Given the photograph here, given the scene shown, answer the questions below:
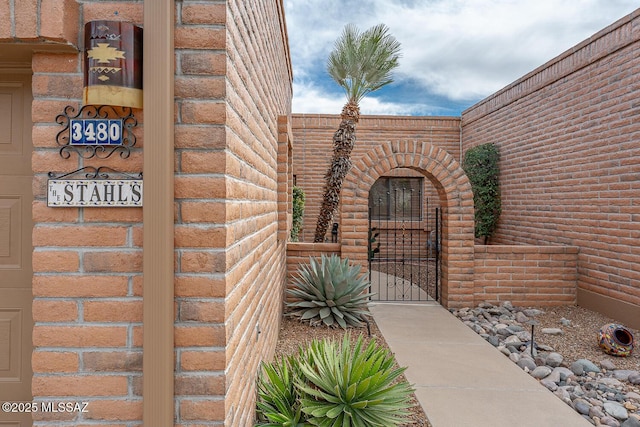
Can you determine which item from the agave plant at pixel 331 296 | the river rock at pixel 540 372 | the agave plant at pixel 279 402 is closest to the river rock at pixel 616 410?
the river rock at pixel 540 372

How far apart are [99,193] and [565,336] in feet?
18.5

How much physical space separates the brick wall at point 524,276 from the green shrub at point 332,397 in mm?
4158

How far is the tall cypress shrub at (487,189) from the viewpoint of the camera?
28.5 feet

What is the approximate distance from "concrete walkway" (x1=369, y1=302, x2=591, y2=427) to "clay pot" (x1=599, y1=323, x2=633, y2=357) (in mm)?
1309

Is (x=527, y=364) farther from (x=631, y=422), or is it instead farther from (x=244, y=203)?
(x=244, y=203)

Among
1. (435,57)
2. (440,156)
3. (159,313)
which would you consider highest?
(435,57)

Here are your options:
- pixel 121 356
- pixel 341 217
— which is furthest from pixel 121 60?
pixel 341 217

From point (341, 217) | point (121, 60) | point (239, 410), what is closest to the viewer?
point (121, 60)

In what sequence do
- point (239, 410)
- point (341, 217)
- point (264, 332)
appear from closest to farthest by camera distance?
point (239, 410) < point (264, 332) < point (341, 217)

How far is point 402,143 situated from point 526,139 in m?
3.52

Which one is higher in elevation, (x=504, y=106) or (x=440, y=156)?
(x=504, y=106)

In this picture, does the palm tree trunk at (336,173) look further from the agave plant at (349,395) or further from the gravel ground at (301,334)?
the agave plant at (349,395)

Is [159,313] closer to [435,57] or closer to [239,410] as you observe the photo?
[239,410]

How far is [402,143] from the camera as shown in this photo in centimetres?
583
